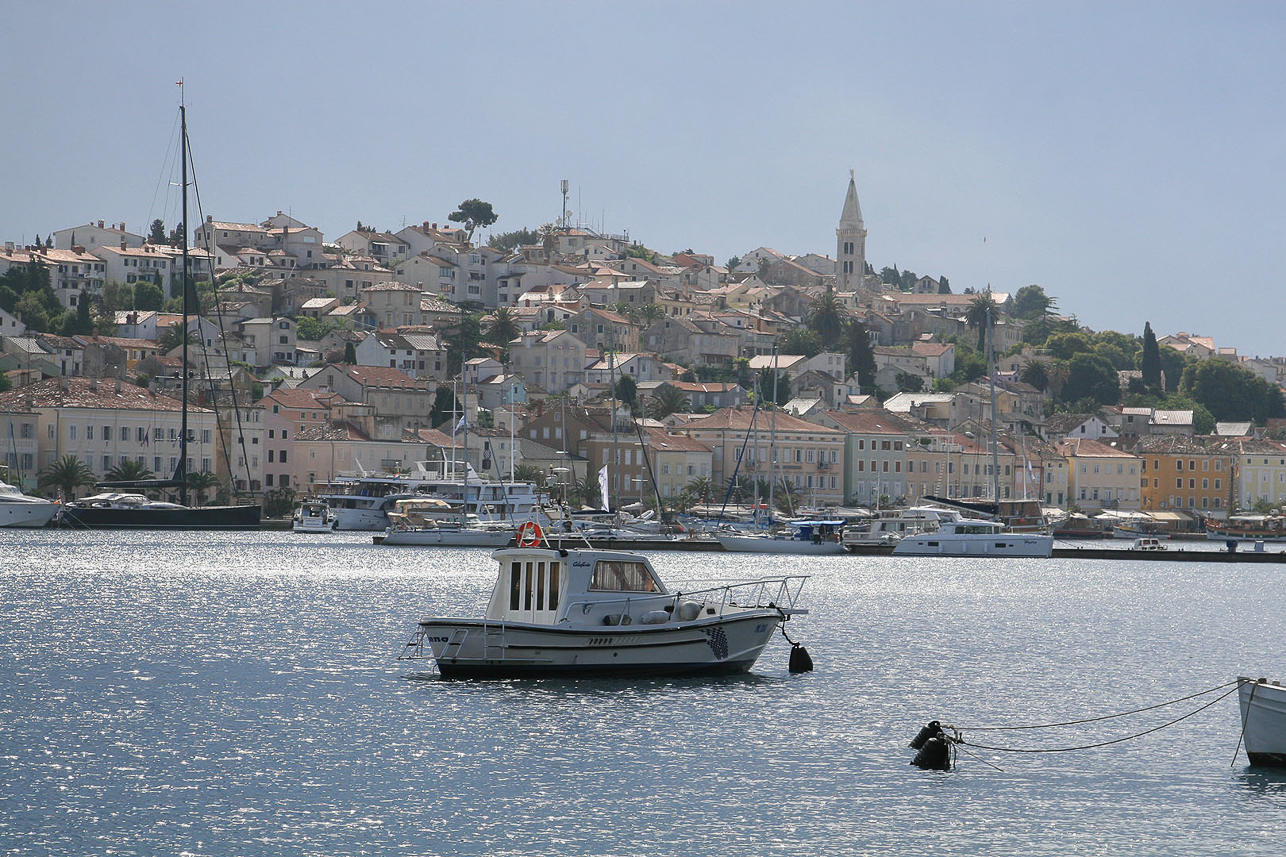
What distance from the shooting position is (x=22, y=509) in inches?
3287

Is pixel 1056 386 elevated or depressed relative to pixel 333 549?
elevated

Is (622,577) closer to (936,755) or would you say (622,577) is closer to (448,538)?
(936,755)

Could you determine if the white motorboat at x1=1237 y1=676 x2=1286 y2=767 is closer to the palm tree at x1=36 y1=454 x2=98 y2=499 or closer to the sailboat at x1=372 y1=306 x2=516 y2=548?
the sailboat at x1=372 y1=306 x2=516 y2=548

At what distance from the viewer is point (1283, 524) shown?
361 feet

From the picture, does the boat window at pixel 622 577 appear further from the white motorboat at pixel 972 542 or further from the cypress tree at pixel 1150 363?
the cypress tree at pixel 1150 363

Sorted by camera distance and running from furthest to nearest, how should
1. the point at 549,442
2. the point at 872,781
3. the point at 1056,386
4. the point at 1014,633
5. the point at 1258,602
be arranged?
the point at 1056,386
the point at 549,442
the point at 1258,602
the point at 1014,633
the point at 872,781

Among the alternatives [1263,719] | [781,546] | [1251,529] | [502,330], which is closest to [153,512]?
[781,546]

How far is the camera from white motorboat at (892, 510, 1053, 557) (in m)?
78.8

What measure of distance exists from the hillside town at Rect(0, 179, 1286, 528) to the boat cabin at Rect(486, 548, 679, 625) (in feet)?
157

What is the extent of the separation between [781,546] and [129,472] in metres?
34.4

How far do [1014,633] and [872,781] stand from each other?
22721 millimetres

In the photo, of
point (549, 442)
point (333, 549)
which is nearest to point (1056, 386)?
point (549, 442)

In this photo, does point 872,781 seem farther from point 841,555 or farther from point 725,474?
point 725,474

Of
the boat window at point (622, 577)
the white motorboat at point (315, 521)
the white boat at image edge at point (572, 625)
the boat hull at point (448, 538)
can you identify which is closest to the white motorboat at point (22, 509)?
the white motorboat at point (315, 521)
